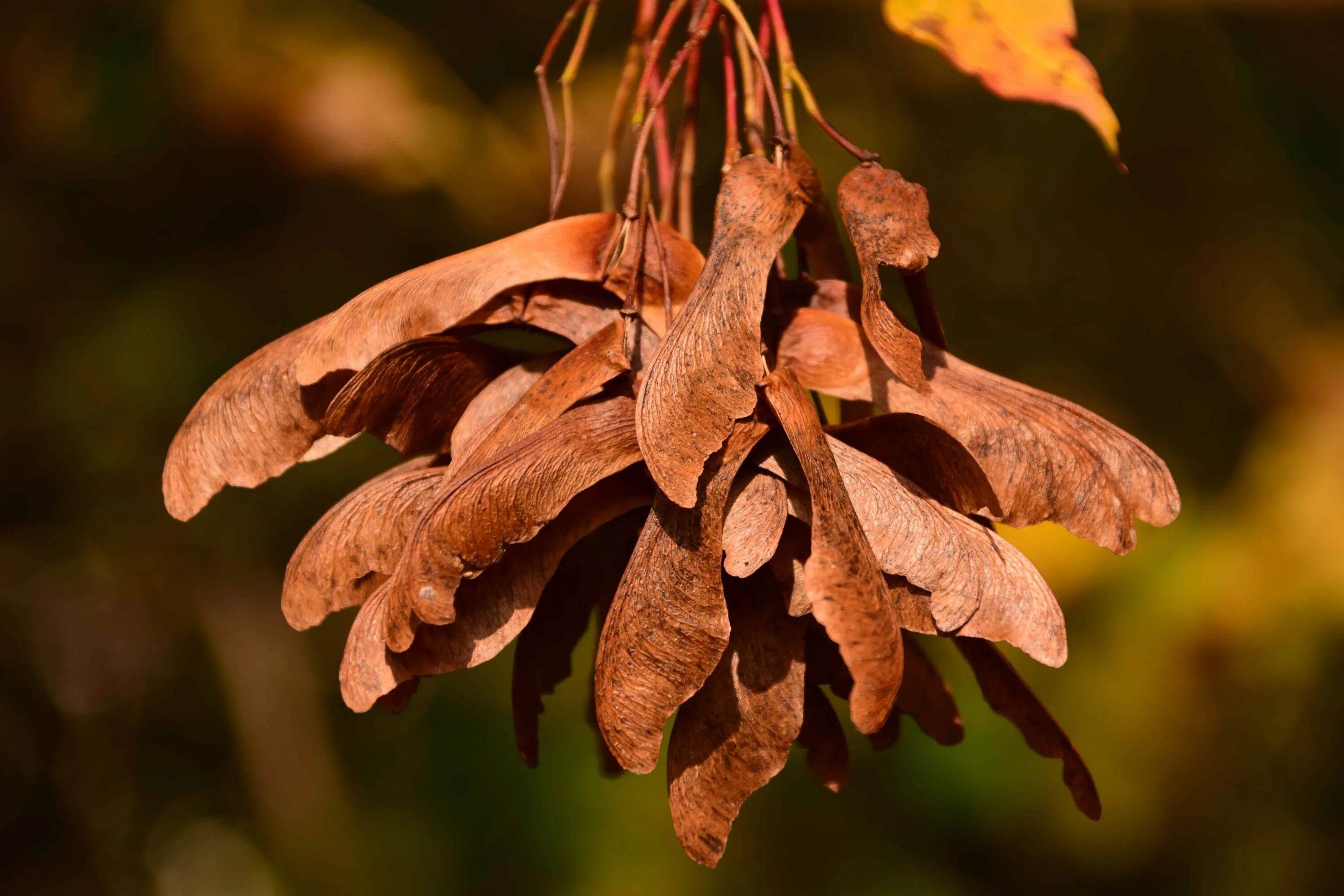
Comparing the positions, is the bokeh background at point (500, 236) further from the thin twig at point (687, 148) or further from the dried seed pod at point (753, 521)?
the dried seed pod at point (753, 521)

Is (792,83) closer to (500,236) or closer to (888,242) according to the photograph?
(888,242)

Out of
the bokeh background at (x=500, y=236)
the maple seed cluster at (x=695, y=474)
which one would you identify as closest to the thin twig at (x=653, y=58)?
the maple seed cluster at (x=695, y=474)

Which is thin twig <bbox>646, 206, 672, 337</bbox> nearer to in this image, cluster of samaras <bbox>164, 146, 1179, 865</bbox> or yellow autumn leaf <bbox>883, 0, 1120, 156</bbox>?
cluster of samaras <bbox>164, 146, 1179, 865</bbox>

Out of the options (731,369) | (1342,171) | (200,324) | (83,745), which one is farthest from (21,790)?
(1342,171)

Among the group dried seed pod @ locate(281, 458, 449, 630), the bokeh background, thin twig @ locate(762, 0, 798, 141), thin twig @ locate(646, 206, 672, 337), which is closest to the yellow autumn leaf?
thin twig @ locate(762, 0, 798, 141)

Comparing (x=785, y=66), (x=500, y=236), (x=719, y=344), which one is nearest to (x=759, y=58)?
(x=785, y=66)

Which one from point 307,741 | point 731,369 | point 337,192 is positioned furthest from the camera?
point 307,741

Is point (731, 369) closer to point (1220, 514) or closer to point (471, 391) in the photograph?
point (471, 391)

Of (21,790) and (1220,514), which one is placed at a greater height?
(21,790)
